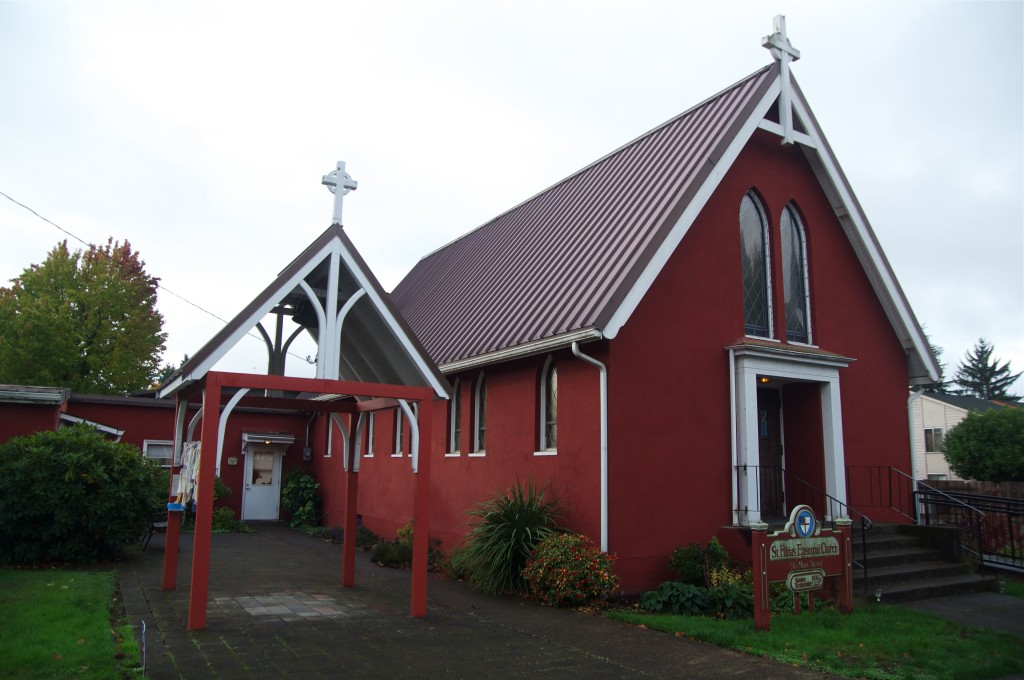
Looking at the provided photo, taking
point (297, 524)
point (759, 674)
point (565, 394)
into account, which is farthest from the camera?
point (297, 524)

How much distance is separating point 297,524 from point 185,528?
310 cm

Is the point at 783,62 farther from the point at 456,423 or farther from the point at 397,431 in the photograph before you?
the point at 397,431

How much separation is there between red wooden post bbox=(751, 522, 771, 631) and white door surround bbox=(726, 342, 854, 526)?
2831mm

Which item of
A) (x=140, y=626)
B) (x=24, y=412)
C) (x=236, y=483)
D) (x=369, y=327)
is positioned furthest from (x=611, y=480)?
(x=236, y=483)

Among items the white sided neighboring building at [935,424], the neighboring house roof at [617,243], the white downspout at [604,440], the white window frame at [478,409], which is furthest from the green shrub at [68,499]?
the white sided neighboring building at [935,424]

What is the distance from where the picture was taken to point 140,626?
827 centimetres

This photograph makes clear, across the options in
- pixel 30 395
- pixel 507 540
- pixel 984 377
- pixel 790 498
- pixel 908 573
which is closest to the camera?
pixel 507 540

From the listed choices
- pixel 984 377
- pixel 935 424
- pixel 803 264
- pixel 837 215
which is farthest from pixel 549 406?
pixel 984 377

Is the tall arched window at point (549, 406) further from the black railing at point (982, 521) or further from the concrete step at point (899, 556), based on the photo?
the black railing at point (982, 521)

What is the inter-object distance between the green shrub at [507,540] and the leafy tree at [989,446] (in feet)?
45.0

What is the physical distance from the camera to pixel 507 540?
11.1 m

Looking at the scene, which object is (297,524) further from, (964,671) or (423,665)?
(964,671)

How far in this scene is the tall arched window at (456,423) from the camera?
15094 mm

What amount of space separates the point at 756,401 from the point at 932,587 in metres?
3.59
